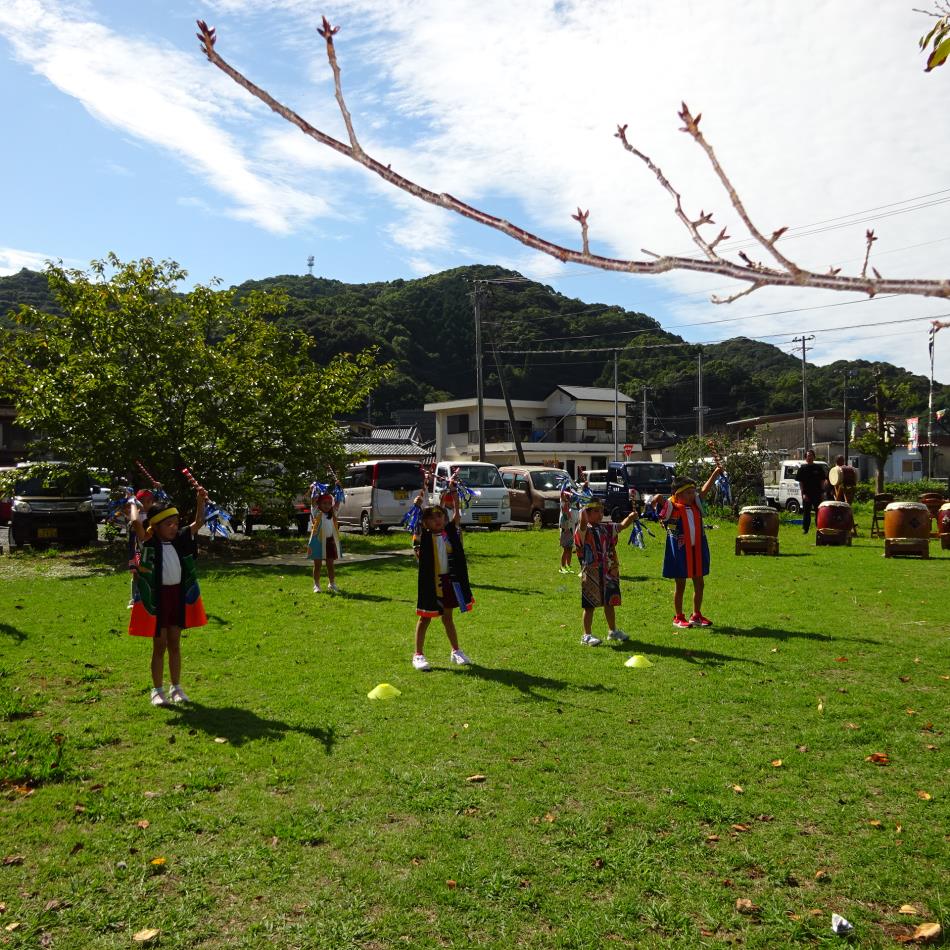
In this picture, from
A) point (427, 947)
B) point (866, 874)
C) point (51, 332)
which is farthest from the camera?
point (51, 332)

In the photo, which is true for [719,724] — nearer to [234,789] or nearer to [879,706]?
[879,706]

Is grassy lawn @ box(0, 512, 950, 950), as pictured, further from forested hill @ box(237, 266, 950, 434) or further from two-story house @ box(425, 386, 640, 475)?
two-story house @ box(425, 386, 640, 475)

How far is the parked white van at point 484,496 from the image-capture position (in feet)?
80.9

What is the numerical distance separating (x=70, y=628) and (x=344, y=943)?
826cm

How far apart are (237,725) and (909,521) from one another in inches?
569

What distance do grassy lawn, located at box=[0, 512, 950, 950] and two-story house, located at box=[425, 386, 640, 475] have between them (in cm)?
4744

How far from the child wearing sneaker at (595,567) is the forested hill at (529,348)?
4251 centimetres

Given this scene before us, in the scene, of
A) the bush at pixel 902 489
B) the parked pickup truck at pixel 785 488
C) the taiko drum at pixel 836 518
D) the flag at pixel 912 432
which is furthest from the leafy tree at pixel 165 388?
the flag at pixel 912 432

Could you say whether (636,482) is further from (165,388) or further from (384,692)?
(384,692)

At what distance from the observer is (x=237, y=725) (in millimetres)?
6496

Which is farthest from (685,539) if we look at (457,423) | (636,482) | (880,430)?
(457,423)

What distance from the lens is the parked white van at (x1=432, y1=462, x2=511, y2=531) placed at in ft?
80.9

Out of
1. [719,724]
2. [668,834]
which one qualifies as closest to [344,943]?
[668,834]

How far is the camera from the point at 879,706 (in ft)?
21.9
